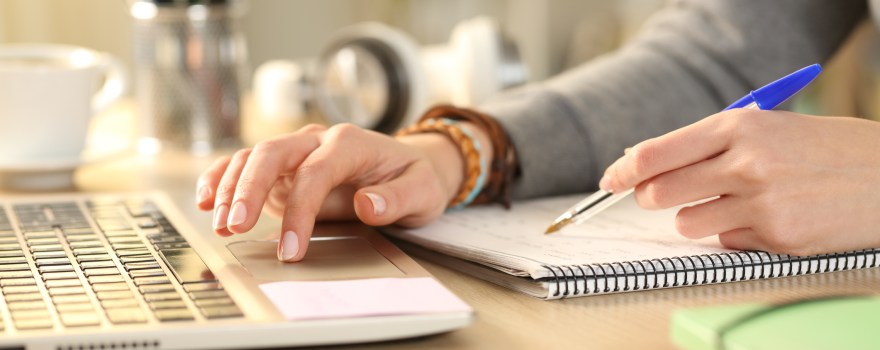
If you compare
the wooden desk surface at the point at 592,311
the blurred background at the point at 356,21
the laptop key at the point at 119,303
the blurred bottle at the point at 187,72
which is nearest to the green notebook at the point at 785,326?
the wooden desk surface at the point at 592,311

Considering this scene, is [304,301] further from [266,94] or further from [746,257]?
[266,94]

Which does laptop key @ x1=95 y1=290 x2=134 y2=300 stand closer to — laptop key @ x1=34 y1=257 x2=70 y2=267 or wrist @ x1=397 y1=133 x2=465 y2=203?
laptop key @ x1=34 y1=257 x2=70 y2=267

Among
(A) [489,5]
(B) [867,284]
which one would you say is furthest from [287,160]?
(A) [489,5]

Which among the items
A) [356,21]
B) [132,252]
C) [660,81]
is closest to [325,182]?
[132,252]

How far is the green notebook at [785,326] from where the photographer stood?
41cm

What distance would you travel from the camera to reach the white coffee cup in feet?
3.06

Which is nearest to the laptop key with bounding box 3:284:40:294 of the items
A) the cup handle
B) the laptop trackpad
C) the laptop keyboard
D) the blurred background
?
the laptop keyboard

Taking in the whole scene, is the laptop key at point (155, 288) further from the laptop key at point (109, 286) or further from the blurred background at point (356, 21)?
the blurred background at point (356, 21)

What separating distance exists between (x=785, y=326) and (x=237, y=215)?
0.31m

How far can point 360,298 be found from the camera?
0.48m

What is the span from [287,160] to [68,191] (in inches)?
15.5

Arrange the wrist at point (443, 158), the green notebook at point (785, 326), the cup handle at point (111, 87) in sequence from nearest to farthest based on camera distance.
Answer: the green notebook at point (785, 326) < the wrist at point (443, 158) < the cup handle at point (111, 87)

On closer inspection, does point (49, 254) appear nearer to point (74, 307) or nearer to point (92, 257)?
point (92, 257)

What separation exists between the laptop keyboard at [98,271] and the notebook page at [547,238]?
157 millimetres
